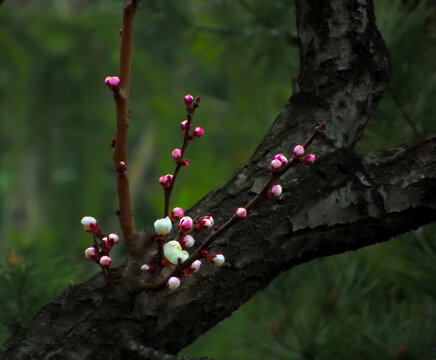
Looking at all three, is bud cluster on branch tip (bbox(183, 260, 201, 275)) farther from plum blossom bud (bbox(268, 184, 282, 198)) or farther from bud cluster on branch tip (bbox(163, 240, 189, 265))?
plum blossom bud (bbox(268, 184, 282, 198))

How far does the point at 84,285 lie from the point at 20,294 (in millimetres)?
356

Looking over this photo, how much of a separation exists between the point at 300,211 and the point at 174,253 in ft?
0.82

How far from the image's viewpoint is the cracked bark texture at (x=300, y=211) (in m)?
0.92

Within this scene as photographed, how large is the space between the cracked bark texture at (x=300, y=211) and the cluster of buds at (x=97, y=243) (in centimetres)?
9

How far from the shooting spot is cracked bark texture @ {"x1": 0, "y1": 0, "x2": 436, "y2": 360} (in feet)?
3.01

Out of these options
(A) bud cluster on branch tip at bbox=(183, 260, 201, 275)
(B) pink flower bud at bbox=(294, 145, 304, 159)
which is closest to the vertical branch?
(A) bud cluster on branch tip at bbox=(183, 260, 201, 275)

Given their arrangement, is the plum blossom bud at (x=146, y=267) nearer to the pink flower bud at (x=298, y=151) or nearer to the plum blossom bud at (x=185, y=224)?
the plum blossom bud at (x=185, y=224)

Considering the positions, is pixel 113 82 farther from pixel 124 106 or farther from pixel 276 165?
pixel 276 165

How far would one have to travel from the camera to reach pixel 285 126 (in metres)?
1.10

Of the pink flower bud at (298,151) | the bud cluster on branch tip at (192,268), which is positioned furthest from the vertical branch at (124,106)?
the pink flower bud at (298,151)

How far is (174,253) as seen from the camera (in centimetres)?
86

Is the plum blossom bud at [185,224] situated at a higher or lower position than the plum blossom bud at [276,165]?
higher

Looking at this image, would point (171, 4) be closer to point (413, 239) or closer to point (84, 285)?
point (413, 239)

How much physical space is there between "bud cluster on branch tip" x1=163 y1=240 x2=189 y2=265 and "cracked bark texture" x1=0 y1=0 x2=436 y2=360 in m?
0.10
